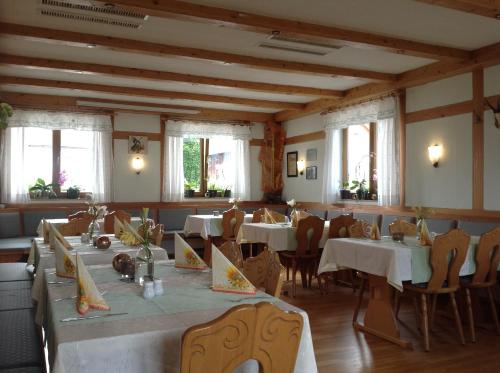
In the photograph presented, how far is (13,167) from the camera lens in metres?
8.04

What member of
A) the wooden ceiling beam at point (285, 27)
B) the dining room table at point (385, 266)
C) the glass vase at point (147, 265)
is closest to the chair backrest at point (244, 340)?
the glass vase at point (147, 265)

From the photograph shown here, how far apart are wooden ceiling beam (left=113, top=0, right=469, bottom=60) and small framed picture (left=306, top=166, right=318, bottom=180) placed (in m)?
3.72

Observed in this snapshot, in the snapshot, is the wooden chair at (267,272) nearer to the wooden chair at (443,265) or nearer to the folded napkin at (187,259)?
the folded napkin at (187,259)

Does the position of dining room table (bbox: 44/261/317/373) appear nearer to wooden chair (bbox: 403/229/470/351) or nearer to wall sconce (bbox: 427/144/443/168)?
wooden chair (bbox: 403/229/470/351)

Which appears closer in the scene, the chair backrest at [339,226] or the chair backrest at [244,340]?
the chair backrest at [244,340]

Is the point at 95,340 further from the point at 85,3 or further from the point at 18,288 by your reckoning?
the point at 85,3

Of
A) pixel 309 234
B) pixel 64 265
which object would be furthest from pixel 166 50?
pixel 64 265

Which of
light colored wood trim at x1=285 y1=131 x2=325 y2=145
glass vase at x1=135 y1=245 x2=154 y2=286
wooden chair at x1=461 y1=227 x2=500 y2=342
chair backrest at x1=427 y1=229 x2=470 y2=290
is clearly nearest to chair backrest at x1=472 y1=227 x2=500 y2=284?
wooden chair at x1=461 y1=227 x2=500 y2=342

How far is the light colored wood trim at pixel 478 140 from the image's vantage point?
223 inches

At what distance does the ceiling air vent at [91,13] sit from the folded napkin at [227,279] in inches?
109

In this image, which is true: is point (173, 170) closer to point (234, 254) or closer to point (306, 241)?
point (306, 241)

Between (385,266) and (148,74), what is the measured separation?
4.33 meters

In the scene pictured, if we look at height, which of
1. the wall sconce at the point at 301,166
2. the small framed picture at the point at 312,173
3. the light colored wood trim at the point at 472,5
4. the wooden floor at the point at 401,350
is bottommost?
the wooden floor at the point at 401,350

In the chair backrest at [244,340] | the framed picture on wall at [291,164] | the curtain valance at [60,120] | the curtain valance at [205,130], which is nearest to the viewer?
the chair backrest at [244,340]
